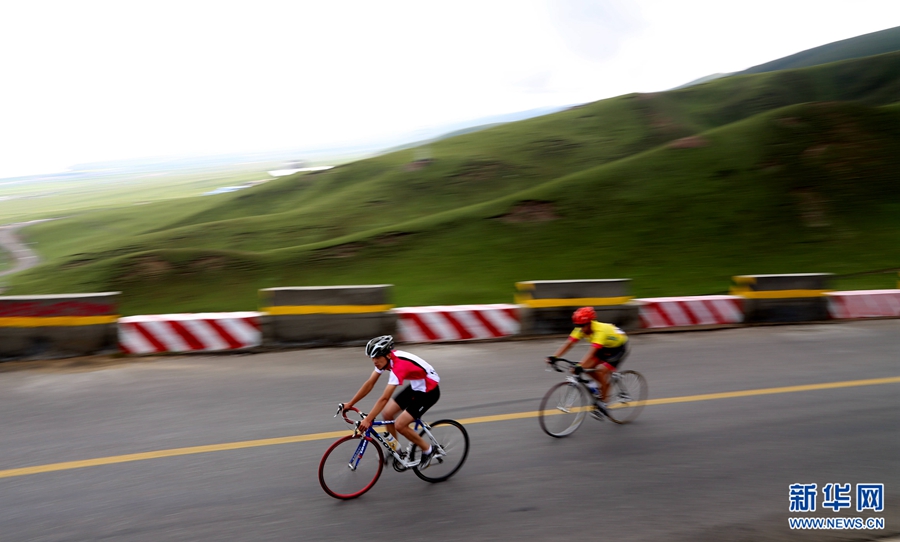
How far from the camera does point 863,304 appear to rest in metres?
14.1

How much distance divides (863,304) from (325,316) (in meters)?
11.5

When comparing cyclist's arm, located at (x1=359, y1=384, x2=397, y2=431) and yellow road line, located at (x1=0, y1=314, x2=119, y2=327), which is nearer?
cyclist's arm, located at (x1=359, y1=384, x2=397, y2=431)

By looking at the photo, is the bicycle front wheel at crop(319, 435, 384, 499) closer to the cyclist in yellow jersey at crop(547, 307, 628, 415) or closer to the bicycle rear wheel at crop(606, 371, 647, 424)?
the cyclist in yellow jersey at crop(547, 307, 628, 415)

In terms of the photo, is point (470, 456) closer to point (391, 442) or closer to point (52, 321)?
point (391, 442)

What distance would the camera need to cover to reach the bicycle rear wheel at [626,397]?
8.31 m

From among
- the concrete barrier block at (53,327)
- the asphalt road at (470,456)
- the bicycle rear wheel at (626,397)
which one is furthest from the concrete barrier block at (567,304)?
the concrete barrier block at (53,327)

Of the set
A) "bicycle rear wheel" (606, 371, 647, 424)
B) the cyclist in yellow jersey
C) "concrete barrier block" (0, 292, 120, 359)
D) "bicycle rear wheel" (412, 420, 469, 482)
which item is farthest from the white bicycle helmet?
"concrete barrier block" (0, 292, 120, 359)

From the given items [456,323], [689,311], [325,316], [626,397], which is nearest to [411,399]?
[626,397]

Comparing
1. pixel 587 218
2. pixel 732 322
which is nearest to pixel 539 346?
pixel 732 322

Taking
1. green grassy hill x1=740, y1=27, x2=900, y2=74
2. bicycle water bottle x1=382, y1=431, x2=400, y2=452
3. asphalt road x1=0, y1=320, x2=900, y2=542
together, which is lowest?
asphalt road x1=0, y1=320, x2=900, y2=542

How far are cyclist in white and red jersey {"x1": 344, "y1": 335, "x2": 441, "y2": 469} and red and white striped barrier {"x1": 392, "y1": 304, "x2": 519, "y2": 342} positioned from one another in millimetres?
5415

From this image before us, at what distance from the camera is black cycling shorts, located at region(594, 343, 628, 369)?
8.14 metres

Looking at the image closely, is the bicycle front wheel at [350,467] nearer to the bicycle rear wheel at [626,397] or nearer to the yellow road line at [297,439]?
the yellow road line at [297,439]

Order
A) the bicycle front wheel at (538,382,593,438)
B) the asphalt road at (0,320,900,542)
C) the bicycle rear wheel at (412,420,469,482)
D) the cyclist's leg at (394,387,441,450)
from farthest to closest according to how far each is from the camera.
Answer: the bicycle front wheel at (538,382,593,438), the bicycle rear wheel at (412,420,469,482), the cyclist's leg at (394,387,441,450), the asphalt road at (0,320,900,542)
